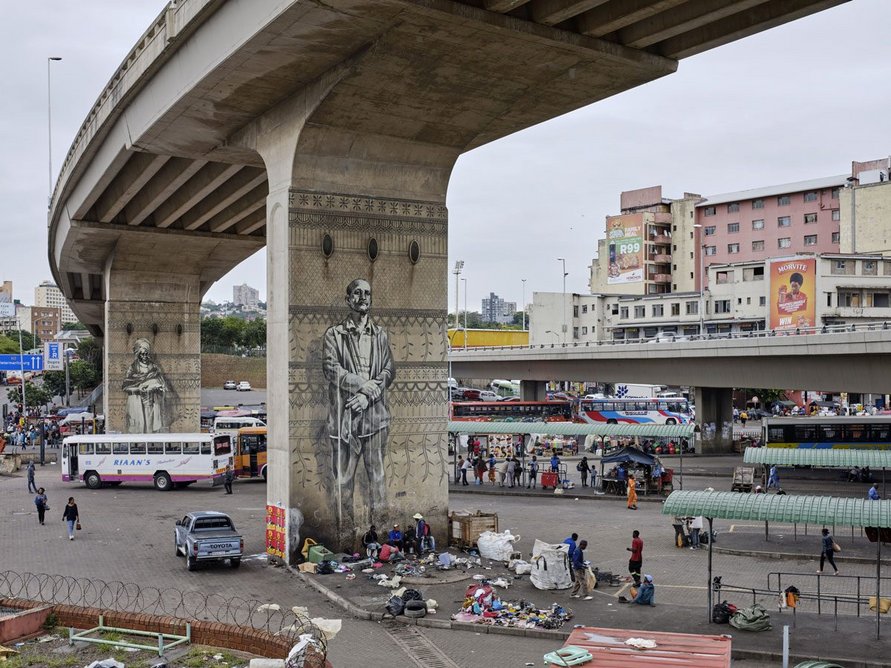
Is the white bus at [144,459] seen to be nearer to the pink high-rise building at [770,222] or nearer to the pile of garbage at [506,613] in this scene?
the pile of garbage at [506,613]

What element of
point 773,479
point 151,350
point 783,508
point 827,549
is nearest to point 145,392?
point 151,350

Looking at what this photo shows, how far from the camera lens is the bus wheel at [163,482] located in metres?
38.8

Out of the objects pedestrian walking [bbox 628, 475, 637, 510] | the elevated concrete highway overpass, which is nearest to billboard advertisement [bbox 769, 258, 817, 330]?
pedestrian walking [bbox 628, 475, 637, 510]

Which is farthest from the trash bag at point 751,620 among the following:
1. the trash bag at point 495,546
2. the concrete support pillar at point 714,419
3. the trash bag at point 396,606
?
the concrete support pillar at point 714,419

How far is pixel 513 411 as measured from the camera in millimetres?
63281

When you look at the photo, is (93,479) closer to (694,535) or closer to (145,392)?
(145,392)

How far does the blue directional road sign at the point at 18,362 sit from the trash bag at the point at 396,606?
51796 mm

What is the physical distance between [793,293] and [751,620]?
198ft

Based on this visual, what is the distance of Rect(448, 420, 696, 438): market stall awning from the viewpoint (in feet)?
117

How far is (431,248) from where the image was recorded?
83.6ft

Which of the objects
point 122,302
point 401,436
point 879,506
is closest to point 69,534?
point 401,436

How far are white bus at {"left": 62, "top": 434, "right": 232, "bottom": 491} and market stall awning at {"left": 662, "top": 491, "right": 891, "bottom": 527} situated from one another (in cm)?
2527

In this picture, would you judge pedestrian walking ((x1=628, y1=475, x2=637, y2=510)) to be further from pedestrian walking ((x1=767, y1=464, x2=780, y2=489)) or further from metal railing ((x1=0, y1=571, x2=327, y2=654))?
metal railing ((x1=0, y1=571, x2=327, y2=654))

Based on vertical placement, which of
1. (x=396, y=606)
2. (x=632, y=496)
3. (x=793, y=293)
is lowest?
(x=632, y=496)
